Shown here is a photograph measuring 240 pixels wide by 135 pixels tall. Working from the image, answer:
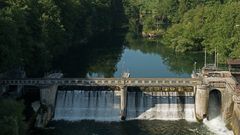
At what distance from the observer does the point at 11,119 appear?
5406 cm

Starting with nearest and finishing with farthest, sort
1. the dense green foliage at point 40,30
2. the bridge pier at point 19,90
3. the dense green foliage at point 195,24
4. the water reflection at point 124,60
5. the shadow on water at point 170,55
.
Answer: the dense green foliage at point 40,30 → the bridge pier at point 19,90 → the water reflection at point 124,60 → the shadow on water at point 170,55 → the dense green foliage at point 195,24

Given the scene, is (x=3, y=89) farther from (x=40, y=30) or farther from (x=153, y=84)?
(x=40, y=30)

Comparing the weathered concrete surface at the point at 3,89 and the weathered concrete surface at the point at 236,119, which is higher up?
the weathered concrete surface at the point at 3,89

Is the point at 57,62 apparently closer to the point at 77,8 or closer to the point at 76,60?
the point at 76,60

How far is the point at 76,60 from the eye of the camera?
10956cm

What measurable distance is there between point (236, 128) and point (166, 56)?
179 feet

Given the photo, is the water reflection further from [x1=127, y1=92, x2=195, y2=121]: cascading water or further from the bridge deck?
the bridge deck

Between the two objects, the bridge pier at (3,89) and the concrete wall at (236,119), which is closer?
the concrete wall at (236,119)

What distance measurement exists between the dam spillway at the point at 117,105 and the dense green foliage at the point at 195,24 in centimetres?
2402

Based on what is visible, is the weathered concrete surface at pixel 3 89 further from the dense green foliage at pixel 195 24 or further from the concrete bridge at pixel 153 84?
the dense green foliage at pixel 195 24

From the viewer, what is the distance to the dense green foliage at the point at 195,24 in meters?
107

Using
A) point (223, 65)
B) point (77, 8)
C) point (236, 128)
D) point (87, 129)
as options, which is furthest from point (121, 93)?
point (77, 8)

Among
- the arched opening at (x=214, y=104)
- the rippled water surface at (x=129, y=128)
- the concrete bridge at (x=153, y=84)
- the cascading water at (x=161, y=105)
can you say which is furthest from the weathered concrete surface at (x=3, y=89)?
the arched opening at (x=214, y=104)

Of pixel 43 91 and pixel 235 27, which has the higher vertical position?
pixel 235 27
